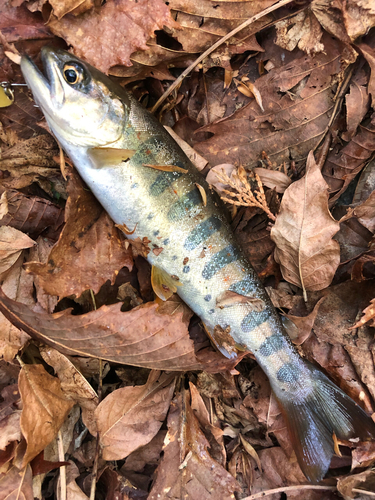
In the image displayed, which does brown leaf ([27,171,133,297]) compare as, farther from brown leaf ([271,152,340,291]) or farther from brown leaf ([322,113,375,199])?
brown leaf ([322,113,375,199])

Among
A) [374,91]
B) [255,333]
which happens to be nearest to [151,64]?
[374,91]

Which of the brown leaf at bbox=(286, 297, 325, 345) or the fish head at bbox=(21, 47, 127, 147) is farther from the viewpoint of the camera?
the brown leaf at bbox=(286, 297, 325, 345)

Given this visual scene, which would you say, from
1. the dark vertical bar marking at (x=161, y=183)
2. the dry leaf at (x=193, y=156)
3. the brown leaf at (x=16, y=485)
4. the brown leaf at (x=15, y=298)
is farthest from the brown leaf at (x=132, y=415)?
the dry leaf at (x=193, y=156)

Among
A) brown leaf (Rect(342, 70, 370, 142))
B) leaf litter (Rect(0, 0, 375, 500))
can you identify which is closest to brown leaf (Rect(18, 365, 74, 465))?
leaf litter (Rect(0, 0, 375, 500))

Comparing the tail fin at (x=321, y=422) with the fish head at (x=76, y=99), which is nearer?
the fish head at (x=76, y=99)

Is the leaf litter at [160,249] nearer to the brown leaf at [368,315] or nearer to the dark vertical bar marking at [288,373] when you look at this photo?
the brown leaf at [368,315]
